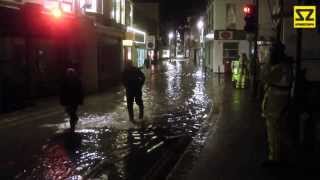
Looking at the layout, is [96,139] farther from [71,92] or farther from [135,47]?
[135,47]

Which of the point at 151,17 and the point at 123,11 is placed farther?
the point at 151,17

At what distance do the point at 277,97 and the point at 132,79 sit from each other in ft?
24.3

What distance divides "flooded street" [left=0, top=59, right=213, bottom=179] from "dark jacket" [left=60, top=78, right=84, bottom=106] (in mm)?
766

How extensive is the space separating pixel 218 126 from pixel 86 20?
13052mm

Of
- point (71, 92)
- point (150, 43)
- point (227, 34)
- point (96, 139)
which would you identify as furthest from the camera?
point (150, 43)

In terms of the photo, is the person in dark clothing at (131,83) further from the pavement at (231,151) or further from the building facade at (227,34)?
the building facade at (227,34)

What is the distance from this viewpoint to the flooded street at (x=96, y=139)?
32.3 ft

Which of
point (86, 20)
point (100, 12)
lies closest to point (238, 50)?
point (100, 12)

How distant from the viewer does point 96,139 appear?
13062 millimetres

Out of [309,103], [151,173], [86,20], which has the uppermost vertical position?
[86,20]

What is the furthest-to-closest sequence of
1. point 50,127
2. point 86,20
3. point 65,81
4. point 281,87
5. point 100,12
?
point 100,12 < point 86,20 < point 50,127 < point 65,81 < point 281,87

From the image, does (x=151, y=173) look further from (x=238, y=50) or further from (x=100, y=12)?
(x=238, y=50)

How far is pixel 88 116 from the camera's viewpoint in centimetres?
1742

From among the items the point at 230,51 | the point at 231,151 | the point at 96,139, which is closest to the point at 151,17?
the point at 230,51
